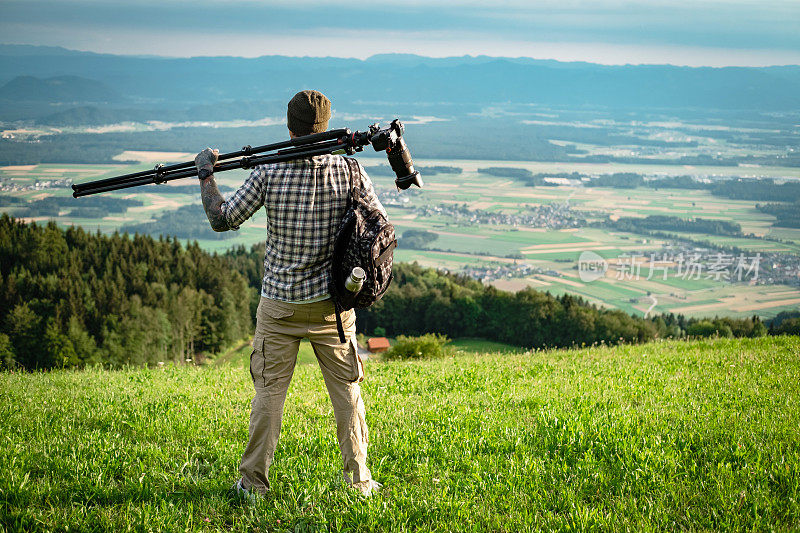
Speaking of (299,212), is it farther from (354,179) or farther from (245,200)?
(354,179)

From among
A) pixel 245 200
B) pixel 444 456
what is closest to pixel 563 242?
pixel 444 456

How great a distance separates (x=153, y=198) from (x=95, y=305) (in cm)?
13146

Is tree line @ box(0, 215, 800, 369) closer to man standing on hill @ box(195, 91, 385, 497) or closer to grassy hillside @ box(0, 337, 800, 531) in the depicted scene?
grassy hillside @ box(0, 337, 800, 531)

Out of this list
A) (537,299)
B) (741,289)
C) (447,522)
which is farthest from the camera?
(741,289)

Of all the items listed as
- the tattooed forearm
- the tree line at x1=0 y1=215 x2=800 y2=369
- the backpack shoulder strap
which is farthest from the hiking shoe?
the tree line at x1=0 y1=215 x2=800 y2=369

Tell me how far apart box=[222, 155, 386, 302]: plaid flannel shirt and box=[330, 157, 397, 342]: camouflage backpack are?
9 centimetres

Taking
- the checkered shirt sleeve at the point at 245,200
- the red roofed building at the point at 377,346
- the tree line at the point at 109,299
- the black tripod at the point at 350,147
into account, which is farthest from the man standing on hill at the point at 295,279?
the red roofed building at the point at 377,346

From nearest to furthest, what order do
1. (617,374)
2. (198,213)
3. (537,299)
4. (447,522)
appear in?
1. (447,522)
2. (617,374)
3. (537,299)
4. (198,213)

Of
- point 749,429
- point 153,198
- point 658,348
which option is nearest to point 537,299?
point 658,348

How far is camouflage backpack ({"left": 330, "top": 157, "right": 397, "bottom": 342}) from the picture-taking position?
465 centimetres

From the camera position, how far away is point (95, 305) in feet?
210

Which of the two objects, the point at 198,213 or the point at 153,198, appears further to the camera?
the point at 153,198

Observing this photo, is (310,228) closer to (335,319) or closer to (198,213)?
(335,319)

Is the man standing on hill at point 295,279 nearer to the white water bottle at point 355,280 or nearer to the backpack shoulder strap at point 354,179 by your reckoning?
the backpack shoulder strap at point 354,179
